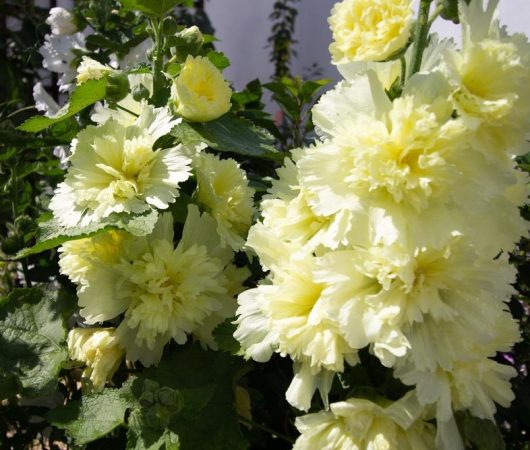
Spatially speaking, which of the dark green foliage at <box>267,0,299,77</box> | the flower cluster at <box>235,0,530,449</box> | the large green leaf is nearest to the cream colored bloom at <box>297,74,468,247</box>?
the flower cluster at <box>235,0,530,449</box>

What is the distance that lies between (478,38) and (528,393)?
55 cm

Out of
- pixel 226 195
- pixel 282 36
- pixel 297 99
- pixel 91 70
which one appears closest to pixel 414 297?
pixel 226 195

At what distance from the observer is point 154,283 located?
652mm

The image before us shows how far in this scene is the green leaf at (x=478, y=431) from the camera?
576 millimetres

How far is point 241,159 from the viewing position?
105 centimetres

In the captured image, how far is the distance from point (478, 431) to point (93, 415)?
390mm

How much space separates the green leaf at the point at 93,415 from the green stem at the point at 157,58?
34cm

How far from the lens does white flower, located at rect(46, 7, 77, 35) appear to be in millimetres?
1138

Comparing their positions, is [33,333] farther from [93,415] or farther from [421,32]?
[421,32]

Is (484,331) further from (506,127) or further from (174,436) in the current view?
(174,436)

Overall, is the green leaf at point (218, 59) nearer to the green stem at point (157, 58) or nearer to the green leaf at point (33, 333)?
the green stem at point (157, 58)

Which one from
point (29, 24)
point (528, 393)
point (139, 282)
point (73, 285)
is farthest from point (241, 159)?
point (29, 24)

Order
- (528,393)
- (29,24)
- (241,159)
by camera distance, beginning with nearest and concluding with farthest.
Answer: (528,393)
(241,159)
(29,24)

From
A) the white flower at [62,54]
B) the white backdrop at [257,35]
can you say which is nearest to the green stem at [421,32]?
the white flower at [62,54]
